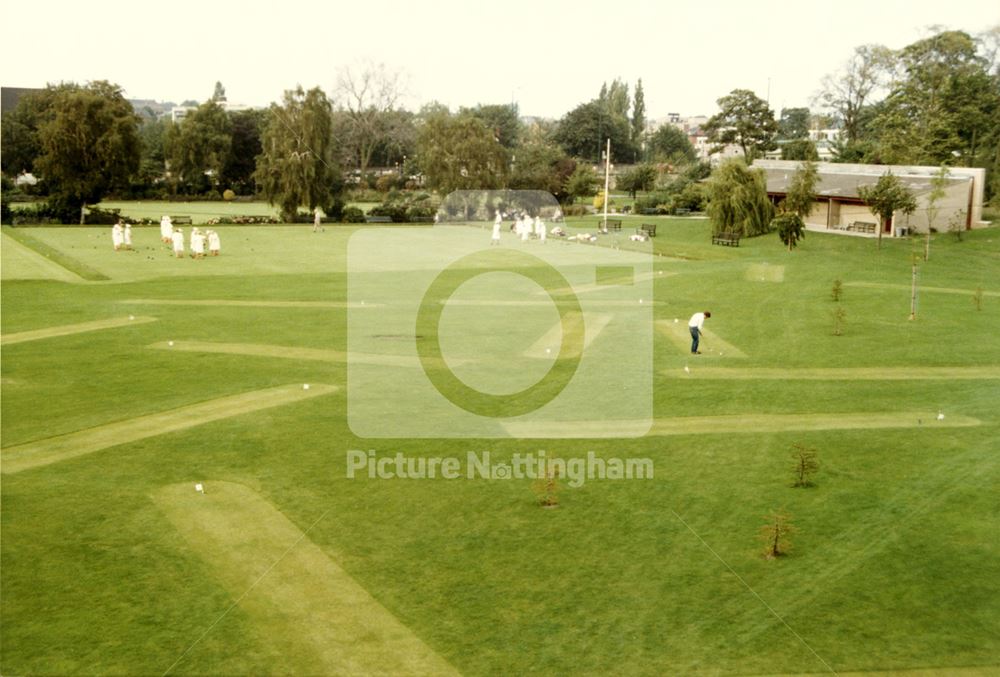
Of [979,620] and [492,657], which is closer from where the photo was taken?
[492,657]

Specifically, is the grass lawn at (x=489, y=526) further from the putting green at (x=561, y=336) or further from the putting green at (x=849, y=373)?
the putting green at (x=561, y=336)

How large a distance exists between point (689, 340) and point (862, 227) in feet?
145

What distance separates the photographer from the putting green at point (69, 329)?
3078 cm

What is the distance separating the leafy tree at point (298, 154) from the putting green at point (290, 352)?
55234 millimetres

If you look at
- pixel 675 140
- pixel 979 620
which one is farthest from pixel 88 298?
pixel 675 140

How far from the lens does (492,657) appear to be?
39.4ft

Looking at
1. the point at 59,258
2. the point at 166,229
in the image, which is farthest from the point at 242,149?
the point at 59,258

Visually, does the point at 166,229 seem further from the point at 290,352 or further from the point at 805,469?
the point at 805,469

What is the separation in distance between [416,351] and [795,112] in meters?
174

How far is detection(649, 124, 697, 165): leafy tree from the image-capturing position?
435 feet

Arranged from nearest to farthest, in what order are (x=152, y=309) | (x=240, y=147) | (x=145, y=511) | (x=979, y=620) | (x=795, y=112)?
(x=979, y=620) → (x=145, y=511) → (x=152, y=309) → (x=240, y=147) → (x=795, y=112)

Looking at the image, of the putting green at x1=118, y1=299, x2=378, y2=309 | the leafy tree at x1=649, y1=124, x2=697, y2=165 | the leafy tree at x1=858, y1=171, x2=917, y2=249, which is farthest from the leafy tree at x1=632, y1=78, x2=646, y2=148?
the putting green at x1=118, y1=299, x2=378, y2=309

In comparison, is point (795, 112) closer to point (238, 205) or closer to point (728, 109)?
point (728, 109)

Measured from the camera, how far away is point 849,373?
26547 millimetres
